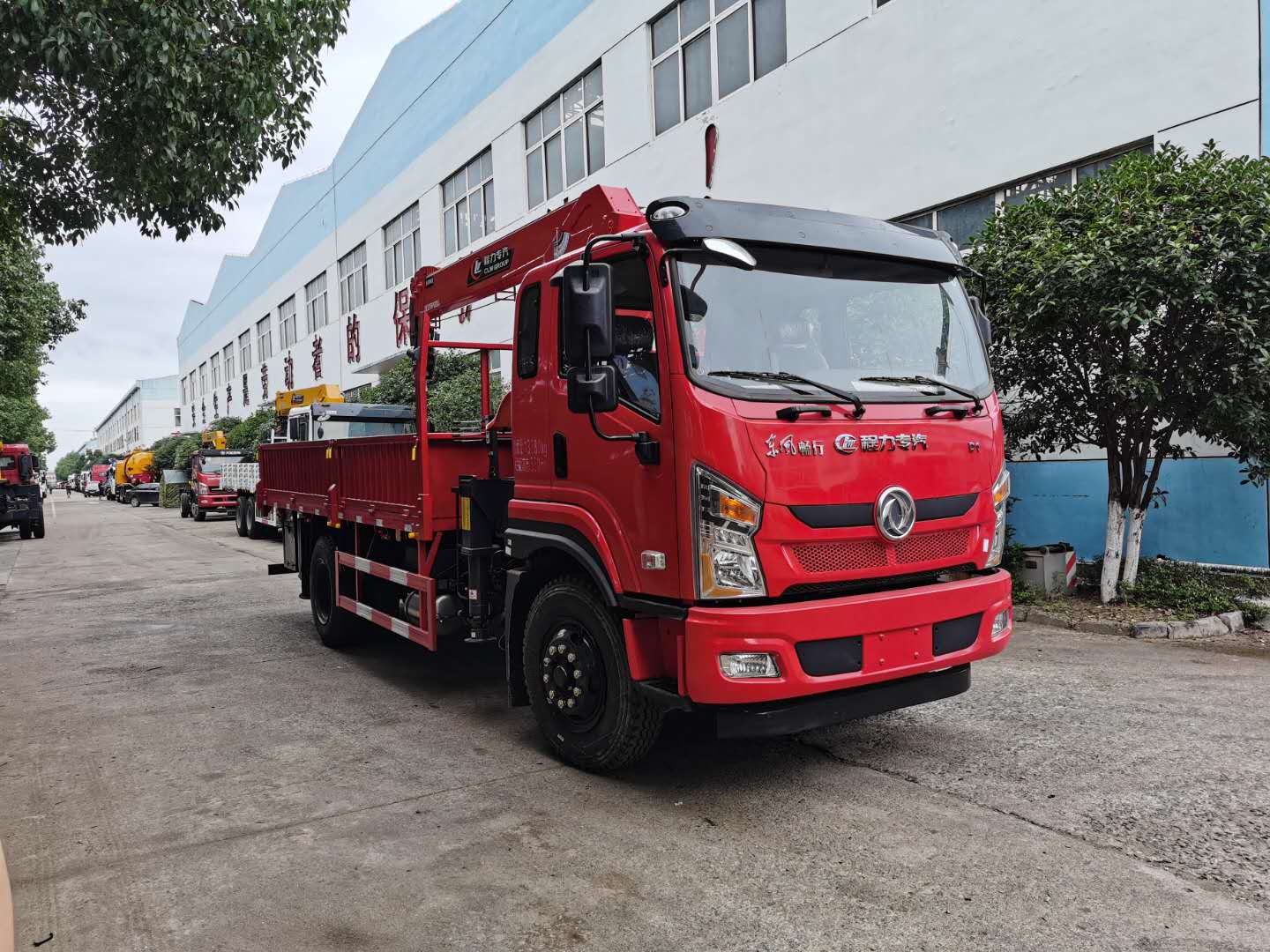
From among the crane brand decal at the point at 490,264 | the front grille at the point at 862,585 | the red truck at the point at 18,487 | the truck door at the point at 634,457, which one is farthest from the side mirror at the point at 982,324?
the red truck at the point at 18,487

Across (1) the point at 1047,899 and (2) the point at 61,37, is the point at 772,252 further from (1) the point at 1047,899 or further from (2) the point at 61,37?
(2) the point at 61,37

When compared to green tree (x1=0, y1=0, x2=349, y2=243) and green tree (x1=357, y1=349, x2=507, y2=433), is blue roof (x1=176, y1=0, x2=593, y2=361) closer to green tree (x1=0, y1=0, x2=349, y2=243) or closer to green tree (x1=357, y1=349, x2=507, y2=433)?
green tree (x1=357, y1=349, x2=507, y2=433)

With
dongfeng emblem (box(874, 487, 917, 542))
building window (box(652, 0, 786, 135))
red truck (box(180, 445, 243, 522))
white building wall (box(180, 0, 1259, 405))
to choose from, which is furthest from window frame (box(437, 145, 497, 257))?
dongfeng emblem (box(874, 487, 917, 542))

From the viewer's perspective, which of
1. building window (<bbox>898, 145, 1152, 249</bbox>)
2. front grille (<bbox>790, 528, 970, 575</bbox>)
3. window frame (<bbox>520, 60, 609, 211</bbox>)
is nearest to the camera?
front grille (<bbox>790, 528, 970, 575</bbox>)

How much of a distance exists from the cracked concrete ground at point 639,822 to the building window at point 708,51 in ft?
34.1

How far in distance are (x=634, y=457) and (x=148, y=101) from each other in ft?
16.2

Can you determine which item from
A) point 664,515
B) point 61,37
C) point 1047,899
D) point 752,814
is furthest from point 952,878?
point 61,37

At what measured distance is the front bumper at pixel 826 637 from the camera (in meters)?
3.67

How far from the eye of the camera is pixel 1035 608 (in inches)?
333

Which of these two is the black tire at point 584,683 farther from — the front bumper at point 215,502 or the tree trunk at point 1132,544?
the front bumper at point 215,502

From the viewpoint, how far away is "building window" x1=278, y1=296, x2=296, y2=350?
39094 millimetres

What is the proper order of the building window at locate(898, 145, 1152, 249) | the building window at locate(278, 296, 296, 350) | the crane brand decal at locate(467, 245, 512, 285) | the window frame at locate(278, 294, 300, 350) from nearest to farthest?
the crane brand decal at locate(467, 245, 512, 285) → the building window at locate(898, 145, 1152, 249) → the window frame at locate(278, 294, 300, 350) → the building window at locate(278, 296, 296, 350)

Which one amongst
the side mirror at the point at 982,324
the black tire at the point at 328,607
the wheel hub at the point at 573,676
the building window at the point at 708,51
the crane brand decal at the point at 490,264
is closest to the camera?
the wheel hub at the point at 573,676

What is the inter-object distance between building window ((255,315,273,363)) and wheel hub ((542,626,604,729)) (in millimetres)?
42547
